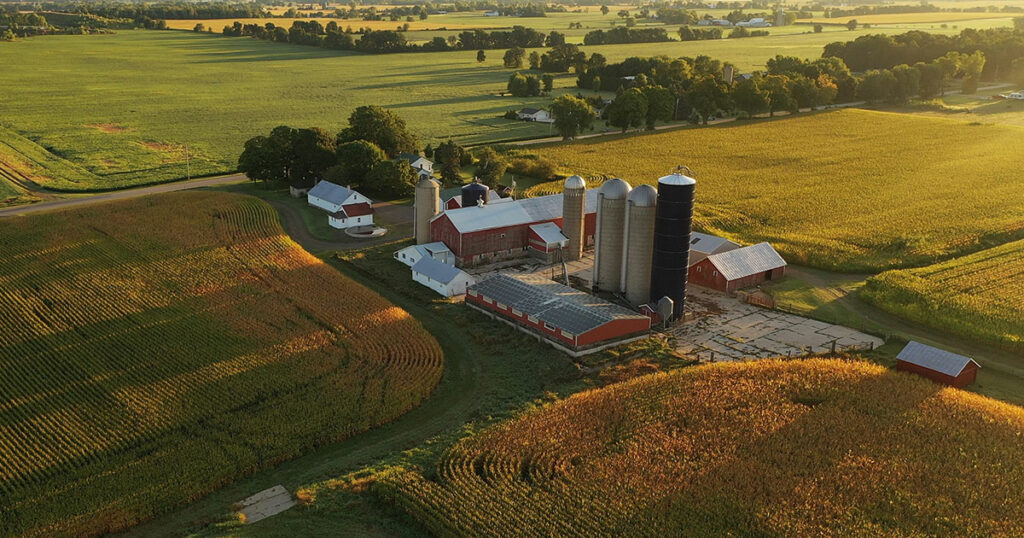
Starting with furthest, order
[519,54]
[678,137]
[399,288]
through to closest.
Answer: [519,54] < [678,137] < [399,288]

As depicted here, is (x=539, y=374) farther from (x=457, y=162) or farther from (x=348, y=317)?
(x=457, y=162)

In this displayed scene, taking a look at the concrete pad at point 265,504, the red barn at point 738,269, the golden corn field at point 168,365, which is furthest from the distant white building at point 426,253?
the concrete pad at point 265,504

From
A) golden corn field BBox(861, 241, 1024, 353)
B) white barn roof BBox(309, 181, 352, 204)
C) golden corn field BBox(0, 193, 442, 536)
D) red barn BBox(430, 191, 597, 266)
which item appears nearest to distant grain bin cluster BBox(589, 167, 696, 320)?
red barn BBox(430, 191, 597, 266)

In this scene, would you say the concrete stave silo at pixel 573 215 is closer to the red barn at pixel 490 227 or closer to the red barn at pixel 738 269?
the red barn at pixel 490 227


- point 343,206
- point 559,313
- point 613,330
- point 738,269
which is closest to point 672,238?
point 613,330

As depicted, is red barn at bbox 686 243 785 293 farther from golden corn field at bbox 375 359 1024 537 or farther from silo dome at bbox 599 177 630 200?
golden corn field at bbox 375 359 1024 537

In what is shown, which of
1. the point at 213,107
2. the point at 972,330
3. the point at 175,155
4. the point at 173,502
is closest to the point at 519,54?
the point at 213,107

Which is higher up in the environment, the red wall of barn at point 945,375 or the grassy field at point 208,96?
the grassy field at point 208,96
